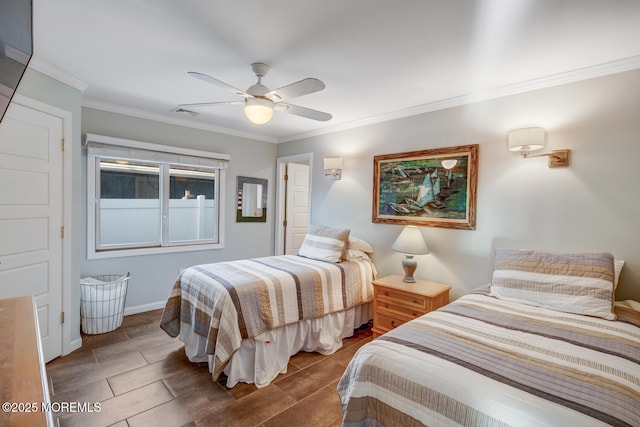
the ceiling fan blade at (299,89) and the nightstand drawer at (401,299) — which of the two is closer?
the ceiling fan blade at (299,89)

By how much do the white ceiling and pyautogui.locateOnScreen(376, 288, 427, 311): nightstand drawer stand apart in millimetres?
1876

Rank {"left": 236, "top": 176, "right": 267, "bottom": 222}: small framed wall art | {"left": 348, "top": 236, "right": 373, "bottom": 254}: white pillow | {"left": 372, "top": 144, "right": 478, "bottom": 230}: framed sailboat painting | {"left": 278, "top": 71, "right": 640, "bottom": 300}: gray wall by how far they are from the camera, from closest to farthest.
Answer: {"left": 278, "top": 71, "right": 640, "bottom": 300}: gray wall → {"left": 372, "top": 144, "right": 478, "bottom": 230}: framed sailboat painting → {"left": 348, "top": 236, "right": 373, "bottom": 254}: white pillow → {"left": 236, "top": 176, "right": 267, "bottom": 222}: small framed wall art

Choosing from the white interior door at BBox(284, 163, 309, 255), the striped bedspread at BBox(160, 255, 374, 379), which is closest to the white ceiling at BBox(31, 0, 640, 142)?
the striped bedspread at BBox(160, 255, 374, 379)

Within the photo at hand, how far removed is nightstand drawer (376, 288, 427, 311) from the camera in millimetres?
2665

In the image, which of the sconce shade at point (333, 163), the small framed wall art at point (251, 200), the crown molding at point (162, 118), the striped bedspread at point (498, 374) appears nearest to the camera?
the striped bedspread at point (498, 374)

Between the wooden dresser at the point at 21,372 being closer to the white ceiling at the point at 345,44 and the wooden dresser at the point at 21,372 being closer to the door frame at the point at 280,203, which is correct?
the white ceiling at the point at 345,44

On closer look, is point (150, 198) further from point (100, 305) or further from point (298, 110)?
point (298, 110)

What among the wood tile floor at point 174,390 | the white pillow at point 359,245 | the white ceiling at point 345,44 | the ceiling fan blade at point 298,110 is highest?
the white ceiling at point 345,44

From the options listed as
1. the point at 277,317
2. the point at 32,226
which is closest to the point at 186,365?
the point at 277,317

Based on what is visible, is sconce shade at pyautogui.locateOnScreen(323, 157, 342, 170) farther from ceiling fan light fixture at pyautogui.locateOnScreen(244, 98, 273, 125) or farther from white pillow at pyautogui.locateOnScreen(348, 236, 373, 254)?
ceiling fan light fixture at pyautogui.locateOnScreen(244, 98, 273, 125)

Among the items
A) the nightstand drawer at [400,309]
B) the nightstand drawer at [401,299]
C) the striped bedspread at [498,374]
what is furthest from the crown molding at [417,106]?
the nightstand drawer at [400,309]

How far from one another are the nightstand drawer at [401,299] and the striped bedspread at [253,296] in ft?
1.01

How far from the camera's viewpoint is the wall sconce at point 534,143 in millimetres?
2266

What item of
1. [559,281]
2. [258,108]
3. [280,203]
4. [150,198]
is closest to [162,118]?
[150,198]
